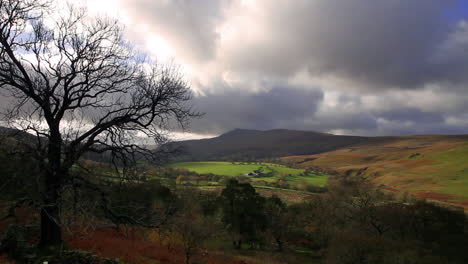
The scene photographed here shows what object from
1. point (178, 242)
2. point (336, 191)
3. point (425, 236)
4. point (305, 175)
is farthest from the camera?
point (305, 175)

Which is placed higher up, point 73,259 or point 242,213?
point 73,259

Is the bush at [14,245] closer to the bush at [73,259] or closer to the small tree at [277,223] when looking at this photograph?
the bush at [73,259]

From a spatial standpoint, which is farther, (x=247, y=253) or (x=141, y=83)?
(x=247, y=253)

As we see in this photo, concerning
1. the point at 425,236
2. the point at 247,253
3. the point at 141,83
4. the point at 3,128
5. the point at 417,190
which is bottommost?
the point at 417,190

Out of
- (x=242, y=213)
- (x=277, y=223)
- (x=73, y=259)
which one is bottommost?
(x=277, y=223)

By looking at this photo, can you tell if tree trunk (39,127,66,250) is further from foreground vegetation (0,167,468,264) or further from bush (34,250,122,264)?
foreground vegetation (0,167,468,264)

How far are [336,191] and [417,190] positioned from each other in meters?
94.6

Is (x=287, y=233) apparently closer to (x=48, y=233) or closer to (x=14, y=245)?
(x=48, y=233)

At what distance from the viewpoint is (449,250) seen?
110 feet

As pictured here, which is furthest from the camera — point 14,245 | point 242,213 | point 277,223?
point 277,223

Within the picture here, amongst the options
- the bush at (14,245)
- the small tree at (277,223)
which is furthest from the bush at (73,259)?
the small tree at (277,223)

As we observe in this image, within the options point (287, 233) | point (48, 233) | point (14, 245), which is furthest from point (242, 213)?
point (14, 245)

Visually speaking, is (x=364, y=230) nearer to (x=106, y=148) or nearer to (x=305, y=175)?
(x=106, y=148)

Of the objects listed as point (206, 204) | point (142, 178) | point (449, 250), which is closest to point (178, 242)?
point (142, 178)
